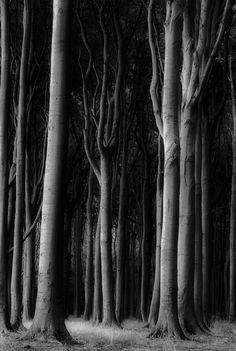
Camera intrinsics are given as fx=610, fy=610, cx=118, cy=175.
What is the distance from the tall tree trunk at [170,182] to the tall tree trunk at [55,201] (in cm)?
224

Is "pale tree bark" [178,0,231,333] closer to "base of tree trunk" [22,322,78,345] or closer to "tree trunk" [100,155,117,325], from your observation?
"tree trunk" [100,155,117,325]

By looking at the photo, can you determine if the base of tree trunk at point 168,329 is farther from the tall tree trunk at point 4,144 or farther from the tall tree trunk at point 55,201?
the tall tree trunk at point 4,144

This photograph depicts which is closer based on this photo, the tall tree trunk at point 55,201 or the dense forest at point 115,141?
the tall tree trunk at point 55,201

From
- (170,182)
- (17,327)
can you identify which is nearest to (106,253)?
(17,327)

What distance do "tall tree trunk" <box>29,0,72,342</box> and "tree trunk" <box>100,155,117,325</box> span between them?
5419mm

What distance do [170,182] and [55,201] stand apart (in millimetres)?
2606

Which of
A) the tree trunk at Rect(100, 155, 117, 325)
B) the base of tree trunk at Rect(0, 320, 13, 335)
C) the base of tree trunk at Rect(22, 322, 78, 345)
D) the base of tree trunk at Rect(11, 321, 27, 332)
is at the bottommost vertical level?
the base of tree trunk at Rect(11, 321, 27, 332)

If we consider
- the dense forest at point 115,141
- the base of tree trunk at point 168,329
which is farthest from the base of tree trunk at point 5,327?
the base of tree trunk at point 168,329

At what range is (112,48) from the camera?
19531 mm

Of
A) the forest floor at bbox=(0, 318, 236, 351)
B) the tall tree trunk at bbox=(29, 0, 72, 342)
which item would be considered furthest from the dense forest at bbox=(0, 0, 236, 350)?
the forest floor at bbox=(0, 318, 236, 351)

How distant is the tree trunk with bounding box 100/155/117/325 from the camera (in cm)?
1483

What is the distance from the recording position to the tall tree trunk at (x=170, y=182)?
1081cm

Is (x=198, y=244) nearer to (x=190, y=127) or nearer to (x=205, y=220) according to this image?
(x=205, y=220)

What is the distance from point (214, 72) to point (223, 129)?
6345 mm
